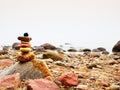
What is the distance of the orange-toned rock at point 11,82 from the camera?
13464mm

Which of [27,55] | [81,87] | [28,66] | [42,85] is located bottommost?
[81,87]

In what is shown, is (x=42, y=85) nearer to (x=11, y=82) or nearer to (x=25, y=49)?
(x=11, y=82)

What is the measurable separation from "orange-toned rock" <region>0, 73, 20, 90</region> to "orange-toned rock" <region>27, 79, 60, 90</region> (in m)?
0.74

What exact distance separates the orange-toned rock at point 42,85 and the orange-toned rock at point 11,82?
739 millimetres

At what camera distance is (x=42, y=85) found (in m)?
13.3

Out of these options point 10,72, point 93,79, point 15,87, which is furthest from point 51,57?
point 15,87

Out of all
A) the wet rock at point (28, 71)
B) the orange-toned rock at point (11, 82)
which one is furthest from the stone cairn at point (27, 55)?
the orange-toned rock at point (11, 82)

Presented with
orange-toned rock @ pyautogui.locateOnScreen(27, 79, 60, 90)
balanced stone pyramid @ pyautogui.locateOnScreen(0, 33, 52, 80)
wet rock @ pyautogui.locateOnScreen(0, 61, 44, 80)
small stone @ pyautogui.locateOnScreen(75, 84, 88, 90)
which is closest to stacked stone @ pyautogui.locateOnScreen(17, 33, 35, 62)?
balanced stone pyramid @ pyautogui.locateOnScreen(0, 33, 52, 80)

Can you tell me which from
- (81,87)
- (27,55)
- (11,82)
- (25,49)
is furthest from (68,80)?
(11,82)

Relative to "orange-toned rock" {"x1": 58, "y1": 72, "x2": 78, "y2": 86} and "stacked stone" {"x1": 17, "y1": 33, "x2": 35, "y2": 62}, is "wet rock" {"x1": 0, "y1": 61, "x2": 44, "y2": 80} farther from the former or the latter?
"orange-toned rock" {"x1": 58, "y1": 72, "x2": 78, "y2": 86}

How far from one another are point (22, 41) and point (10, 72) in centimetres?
150

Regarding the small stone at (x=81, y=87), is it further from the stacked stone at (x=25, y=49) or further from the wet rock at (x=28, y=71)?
the stacked stone at (x=25, y=49)

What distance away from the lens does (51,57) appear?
24953 millimetres

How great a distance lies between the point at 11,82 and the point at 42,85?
1.34m
